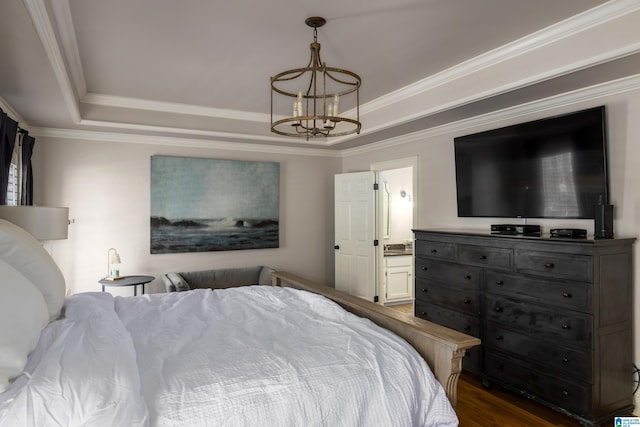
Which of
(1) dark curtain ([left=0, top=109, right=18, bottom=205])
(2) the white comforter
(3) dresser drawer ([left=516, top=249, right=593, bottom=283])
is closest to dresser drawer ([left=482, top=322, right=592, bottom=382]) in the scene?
(3) dresser drawer ([left=516, top=249, right=593, bottom=283])

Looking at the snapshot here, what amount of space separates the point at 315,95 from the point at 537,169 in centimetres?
210

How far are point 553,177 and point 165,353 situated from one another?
3.11 metres

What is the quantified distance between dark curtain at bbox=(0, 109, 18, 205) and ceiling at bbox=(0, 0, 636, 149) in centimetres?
27

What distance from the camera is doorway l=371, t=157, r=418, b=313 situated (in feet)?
18.1

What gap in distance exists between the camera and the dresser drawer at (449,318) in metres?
3.47

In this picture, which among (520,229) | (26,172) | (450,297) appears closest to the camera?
(520,229)

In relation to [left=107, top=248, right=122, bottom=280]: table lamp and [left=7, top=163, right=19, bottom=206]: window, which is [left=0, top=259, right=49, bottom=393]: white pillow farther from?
[left=107, top=248, right=122, bottom=280]: table lamp

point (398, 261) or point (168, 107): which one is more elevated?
point (168, 107)

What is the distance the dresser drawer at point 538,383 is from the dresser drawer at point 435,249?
0.87 meters

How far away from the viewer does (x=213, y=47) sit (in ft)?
10.2

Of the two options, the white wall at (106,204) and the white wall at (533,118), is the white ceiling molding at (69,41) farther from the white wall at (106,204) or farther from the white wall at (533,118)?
the white wall at (533,118)

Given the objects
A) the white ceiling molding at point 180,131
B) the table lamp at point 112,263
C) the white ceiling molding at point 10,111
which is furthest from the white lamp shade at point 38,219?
the white ceiling molding at point 180,131

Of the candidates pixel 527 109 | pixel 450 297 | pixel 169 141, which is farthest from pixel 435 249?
pixel 169 141

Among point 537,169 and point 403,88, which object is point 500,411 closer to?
point 537,169
